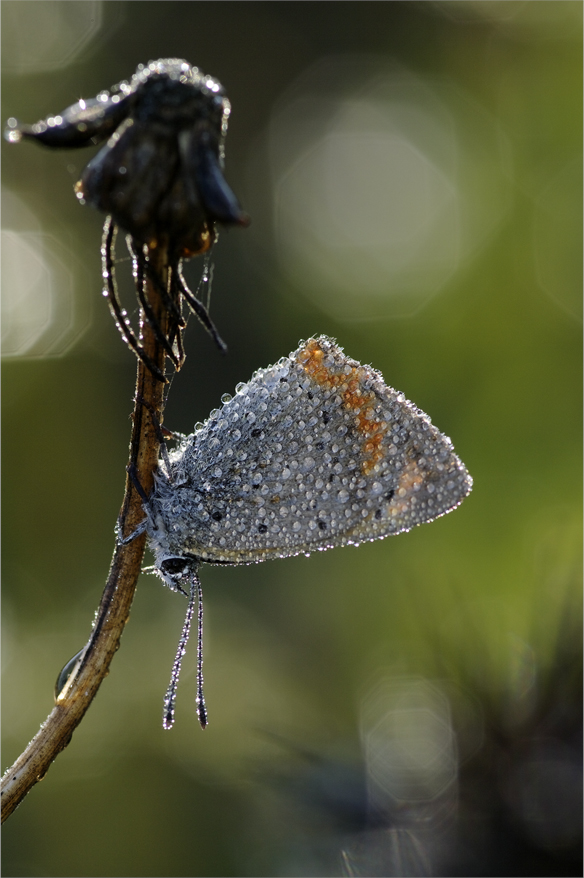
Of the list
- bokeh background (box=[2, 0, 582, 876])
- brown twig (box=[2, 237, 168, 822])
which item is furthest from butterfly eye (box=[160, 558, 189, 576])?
bokeh background (box=[2, 0, 582, 876])

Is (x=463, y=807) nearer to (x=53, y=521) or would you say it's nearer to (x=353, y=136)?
(x=53, y=521)

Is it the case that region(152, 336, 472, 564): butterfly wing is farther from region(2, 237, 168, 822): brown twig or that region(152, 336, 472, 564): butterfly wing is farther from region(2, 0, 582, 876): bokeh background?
region(2, 0, 582, 876): bokeh background

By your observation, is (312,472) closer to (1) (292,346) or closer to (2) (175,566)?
(2) (175,566)

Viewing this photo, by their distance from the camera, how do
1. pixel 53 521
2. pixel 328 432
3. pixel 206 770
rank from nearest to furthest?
pixel 328 432 → pixel 206 770 → pixel 53 521

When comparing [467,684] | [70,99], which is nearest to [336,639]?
[467,684]

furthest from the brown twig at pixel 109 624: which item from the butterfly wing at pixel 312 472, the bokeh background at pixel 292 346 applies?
the bokeh background at pixel 292 346

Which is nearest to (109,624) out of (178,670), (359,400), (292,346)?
(178,670)

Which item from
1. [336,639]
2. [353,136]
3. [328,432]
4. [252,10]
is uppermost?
[252,10]

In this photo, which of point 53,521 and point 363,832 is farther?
point 53,521
